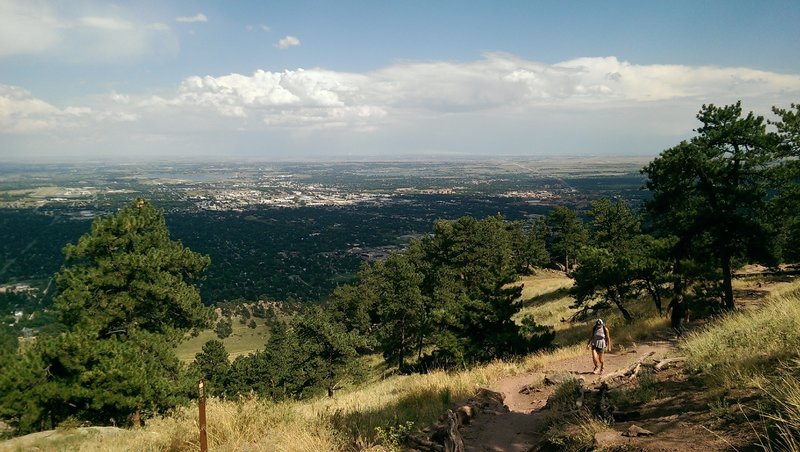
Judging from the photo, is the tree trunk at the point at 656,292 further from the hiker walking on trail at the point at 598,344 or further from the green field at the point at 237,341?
the green field at the point at 237,341

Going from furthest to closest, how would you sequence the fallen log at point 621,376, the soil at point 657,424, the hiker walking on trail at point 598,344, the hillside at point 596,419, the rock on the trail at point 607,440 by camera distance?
the hiker walking on trail at point 598,344
the fallen log at point 621,376
the rock on the trail at point 607,440
the hillside at point 596,419
the soil at point 657,424

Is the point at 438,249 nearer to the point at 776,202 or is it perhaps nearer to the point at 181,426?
the point at 776,202

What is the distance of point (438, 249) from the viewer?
40.0m

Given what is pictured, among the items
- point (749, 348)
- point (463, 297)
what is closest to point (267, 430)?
point (749, 348)

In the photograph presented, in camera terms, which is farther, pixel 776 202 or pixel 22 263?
pixel 22 263

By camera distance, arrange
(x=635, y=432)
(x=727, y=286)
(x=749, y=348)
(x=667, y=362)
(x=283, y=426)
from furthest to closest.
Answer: (x=727, y=286), (x=667, y=362), (x=749, y=348), (x=283, y=426), (x=635, y=432)

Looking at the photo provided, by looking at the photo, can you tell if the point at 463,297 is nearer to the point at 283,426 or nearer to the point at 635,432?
the point at 283,426

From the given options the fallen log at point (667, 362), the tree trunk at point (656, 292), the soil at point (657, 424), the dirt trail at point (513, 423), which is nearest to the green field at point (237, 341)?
the tree trunk at point (656, 292)

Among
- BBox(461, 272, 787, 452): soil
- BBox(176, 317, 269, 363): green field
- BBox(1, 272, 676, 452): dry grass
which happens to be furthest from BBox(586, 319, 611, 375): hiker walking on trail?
BBox(176, 317, 269, 363): green field

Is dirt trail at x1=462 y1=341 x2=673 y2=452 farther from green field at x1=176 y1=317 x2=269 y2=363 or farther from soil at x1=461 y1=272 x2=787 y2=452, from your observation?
green field at x1=176 y1=317 x2=269 y2=363

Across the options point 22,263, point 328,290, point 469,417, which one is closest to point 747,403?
point 469,417

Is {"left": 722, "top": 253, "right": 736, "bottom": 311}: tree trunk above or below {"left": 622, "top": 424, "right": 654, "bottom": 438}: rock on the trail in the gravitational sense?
below

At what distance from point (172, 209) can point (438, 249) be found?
176 m

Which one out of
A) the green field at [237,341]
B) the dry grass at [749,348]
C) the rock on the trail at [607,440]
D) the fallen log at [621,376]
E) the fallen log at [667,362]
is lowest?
the green field at [237,341]
